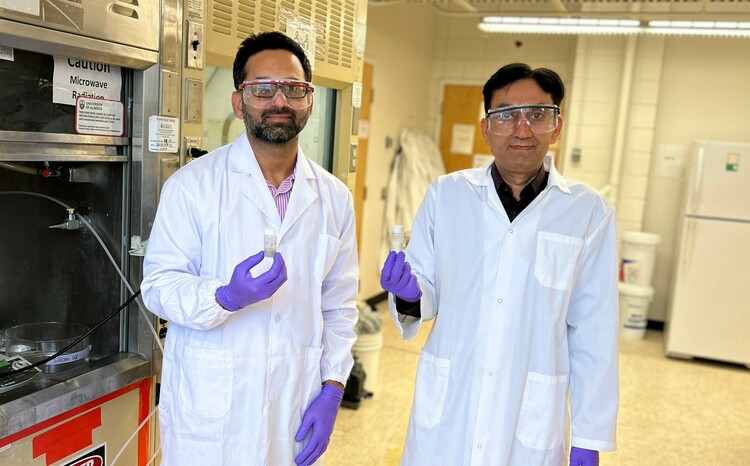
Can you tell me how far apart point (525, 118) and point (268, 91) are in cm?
67

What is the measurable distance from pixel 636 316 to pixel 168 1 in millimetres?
4512

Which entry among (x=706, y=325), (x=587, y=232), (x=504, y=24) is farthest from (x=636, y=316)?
(x=587, y=232)

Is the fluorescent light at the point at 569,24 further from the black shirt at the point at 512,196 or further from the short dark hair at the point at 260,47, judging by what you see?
the short dark hair at the point at 260,47

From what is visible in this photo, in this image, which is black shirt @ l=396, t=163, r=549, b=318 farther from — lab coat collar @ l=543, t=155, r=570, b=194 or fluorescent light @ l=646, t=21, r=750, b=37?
fluorescent light @ l=646, t=21, r=750, b=37

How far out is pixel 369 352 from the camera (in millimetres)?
3576

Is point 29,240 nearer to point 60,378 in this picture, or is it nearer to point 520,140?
point 60,378

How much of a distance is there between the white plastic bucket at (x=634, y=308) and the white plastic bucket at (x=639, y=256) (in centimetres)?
8

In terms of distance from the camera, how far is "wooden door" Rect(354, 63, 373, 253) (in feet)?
15.9

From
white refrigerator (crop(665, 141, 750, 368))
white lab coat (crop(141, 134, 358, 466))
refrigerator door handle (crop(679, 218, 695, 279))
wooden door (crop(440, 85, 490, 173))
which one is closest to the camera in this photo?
white lab coat (crop(141, 134, 358, 466))

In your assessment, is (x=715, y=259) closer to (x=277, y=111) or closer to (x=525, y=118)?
(x=525, y=118)

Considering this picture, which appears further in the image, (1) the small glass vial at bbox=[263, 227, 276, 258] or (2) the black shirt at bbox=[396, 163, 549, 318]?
(2) the black shirt at bbox=[396, 163, 549, 318]

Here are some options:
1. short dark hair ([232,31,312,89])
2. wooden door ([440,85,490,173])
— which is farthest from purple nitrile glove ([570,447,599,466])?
wooden door ([440,85,490,173])

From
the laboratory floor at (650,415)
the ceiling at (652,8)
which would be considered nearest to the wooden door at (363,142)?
the ceiling at (652,8)

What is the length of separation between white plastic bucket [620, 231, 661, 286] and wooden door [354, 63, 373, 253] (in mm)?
2222
